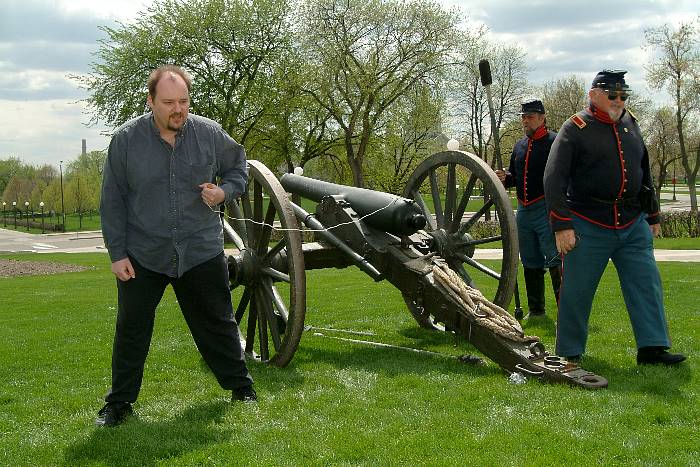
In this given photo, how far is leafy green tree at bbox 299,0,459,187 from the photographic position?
31.7 metres

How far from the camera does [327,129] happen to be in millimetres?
35031

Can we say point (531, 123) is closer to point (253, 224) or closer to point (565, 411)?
point (253, 224)

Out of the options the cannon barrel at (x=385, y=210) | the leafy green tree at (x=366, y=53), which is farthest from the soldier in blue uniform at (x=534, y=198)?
the leafy green tree at (x=366, y=53)

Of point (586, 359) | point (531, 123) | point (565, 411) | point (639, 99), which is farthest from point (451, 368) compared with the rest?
point (639, 99)

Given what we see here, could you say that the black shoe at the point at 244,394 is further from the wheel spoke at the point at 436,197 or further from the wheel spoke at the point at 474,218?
the wheel spoke at the point at 436,197

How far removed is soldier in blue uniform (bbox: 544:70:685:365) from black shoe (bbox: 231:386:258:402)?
2181 mm

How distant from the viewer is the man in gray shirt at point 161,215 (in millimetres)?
4363

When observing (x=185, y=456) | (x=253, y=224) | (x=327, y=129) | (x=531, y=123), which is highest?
(x=327, y=129)

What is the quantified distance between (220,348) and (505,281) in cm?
271

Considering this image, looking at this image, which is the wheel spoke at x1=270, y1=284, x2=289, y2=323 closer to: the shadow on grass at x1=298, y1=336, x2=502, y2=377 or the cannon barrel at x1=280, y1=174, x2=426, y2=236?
the shadow on grass at x1=298, y1=336, x2=502, y2=377

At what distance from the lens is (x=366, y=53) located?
3238 centimetres

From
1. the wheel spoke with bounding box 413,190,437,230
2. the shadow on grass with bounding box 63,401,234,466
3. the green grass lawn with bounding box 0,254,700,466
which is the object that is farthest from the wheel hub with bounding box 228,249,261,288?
the wheel spoke with bounding box 413,190,437,230

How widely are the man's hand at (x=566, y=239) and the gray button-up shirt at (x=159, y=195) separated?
2.22m

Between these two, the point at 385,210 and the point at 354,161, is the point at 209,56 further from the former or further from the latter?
the point at 385,210
